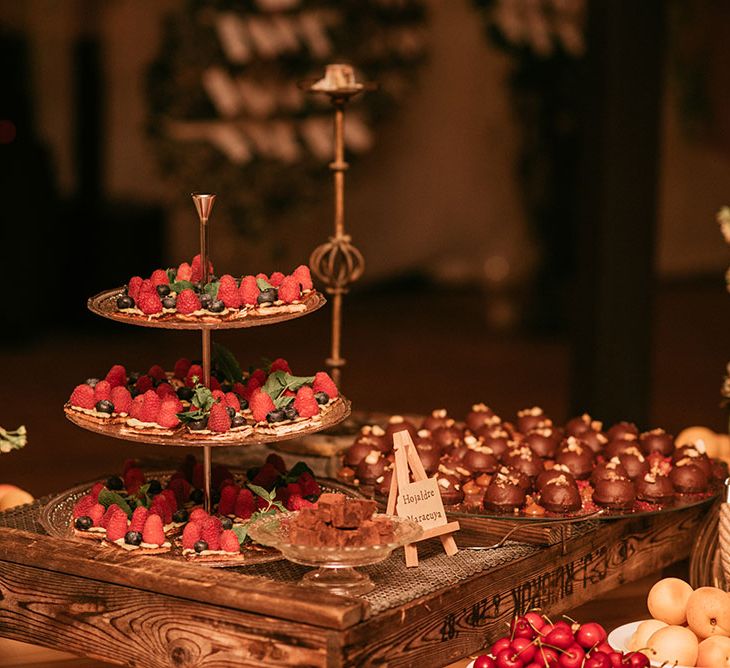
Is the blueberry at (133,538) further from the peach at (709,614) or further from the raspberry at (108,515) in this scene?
the peach at (709,614)

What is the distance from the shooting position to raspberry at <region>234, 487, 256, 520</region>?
3104 mm

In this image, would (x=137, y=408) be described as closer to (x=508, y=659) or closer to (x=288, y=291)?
(x=288, y=291)

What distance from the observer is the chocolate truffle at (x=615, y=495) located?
3420mm

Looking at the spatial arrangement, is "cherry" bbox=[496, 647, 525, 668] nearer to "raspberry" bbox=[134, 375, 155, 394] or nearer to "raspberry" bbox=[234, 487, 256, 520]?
"raspberry" bbox=[234, 487, 256, 520]

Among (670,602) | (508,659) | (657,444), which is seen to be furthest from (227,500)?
(657,444)

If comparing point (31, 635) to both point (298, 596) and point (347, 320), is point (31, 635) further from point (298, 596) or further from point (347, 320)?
point (347, 320)

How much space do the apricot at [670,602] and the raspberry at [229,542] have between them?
3.01 ft

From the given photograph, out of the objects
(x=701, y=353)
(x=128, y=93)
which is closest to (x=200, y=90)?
(x=128, y=93)

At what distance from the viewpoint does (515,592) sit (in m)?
3.09

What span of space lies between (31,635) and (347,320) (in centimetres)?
597

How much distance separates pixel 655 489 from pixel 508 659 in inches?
37.8

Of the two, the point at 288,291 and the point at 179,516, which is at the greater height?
the point at 288,291

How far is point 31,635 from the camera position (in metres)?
3.06

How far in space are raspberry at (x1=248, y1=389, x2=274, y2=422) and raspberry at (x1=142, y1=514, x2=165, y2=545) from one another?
1.00ft
